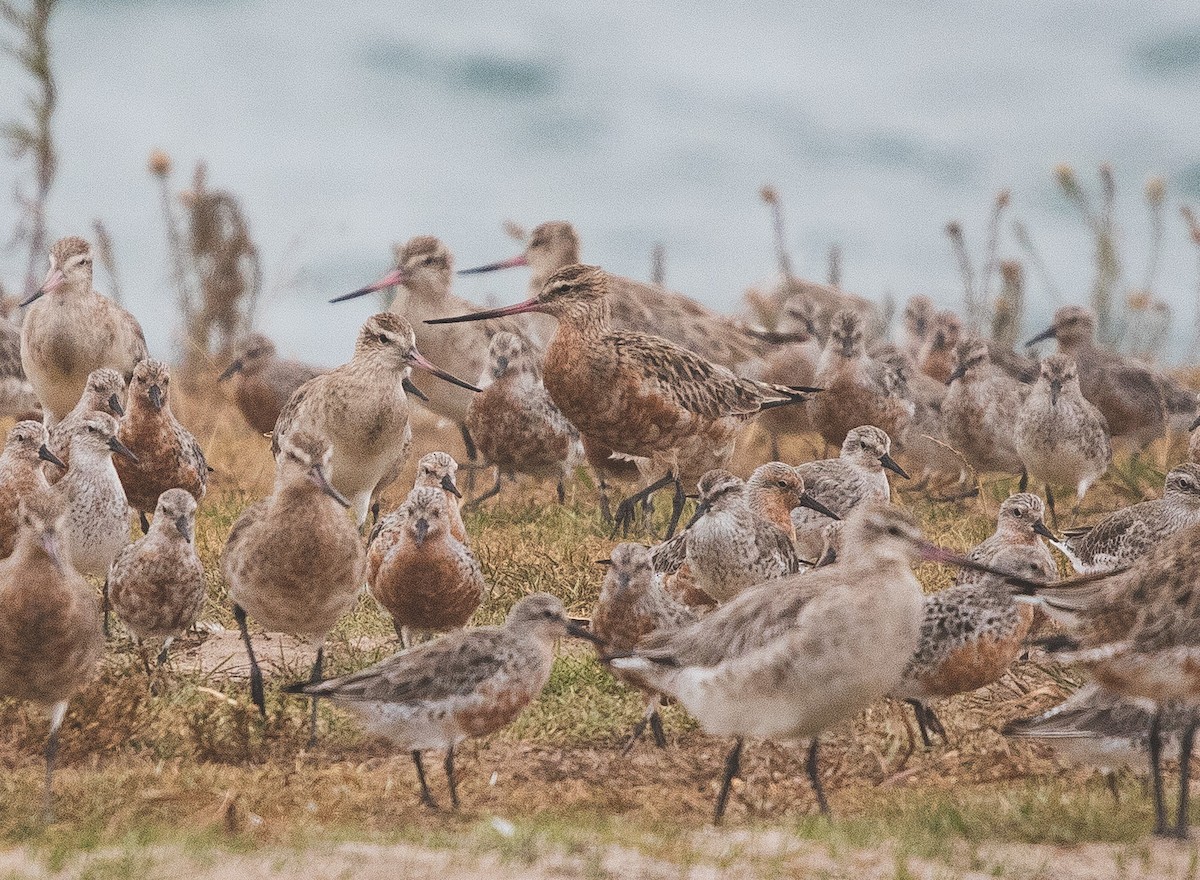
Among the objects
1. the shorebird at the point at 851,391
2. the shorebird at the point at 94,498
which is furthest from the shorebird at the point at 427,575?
the shorebird at the point at 851,391

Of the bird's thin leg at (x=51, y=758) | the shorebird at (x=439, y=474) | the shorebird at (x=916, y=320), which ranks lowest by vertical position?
the shorebird at (x=916, y=320)

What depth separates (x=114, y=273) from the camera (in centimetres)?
1605

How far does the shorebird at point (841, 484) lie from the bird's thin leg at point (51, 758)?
4725 mm

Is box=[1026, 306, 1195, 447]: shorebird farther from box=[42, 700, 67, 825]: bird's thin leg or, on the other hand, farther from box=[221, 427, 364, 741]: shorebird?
box=[42, 700, 67, 825]: bird's thin leg

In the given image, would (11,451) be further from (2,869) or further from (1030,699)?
(1030,699)

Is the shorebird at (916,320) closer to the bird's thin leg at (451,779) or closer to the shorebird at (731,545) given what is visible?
the shorebird at (731,545)

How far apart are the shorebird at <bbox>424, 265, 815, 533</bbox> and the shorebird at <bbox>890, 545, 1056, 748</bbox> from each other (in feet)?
11.2

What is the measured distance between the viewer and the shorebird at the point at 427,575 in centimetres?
757

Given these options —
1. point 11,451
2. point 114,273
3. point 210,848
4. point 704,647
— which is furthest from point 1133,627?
point 114,273

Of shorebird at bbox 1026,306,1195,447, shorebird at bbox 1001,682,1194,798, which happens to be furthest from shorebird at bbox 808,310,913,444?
shorebird at bbox 1001,682,1194,798

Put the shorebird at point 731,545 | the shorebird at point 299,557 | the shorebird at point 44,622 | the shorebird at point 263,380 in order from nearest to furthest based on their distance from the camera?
the shorebird at point 44,622, the shorebird at point 299,557, the shorebird at point 731,545, the shorebird at point 263,380

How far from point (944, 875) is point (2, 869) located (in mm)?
2876

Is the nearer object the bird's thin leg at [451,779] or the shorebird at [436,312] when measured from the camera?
the bird's thin leg at [451,779]

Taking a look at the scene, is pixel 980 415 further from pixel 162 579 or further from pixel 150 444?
pixel 162 579
